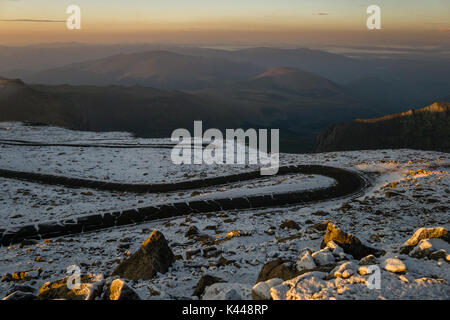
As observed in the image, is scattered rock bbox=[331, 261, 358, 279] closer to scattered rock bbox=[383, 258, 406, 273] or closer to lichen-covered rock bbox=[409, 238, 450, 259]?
scattered rock bbox=[383, 258, 406, 273]

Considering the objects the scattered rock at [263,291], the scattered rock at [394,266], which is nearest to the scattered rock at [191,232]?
the scattered rock at [263,291]

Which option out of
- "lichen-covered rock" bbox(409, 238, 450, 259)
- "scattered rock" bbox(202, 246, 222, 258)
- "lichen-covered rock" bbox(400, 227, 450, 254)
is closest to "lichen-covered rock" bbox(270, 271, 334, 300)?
"lichen-covered rock" bbox(409, 238, 450, 259)

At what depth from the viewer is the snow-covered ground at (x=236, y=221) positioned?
7090 mm

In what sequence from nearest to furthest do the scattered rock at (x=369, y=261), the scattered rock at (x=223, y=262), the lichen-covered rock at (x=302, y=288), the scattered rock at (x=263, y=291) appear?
the lichen-covered rock at (x=302, y=288) → the scattered rock at (x=263, y=291) → the scattered rock at (x=369, y=261) → the scattered rock at (x=223, y=262)

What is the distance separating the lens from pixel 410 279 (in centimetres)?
614

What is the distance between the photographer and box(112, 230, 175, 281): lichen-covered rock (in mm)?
8562

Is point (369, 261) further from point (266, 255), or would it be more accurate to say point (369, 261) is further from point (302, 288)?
point (266, 255)

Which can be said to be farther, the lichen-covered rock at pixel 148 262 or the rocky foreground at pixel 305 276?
the lichen-covered rock at pixel 148 262

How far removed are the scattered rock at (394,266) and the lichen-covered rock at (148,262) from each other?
5.79 m

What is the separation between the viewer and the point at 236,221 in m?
14.7

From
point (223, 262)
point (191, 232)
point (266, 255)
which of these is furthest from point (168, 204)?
point (266, 255)

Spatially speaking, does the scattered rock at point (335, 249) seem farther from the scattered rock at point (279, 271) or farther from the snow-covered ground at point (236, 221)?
the scattered rock at point (279, 271)

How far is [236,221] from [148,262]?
6537mm
